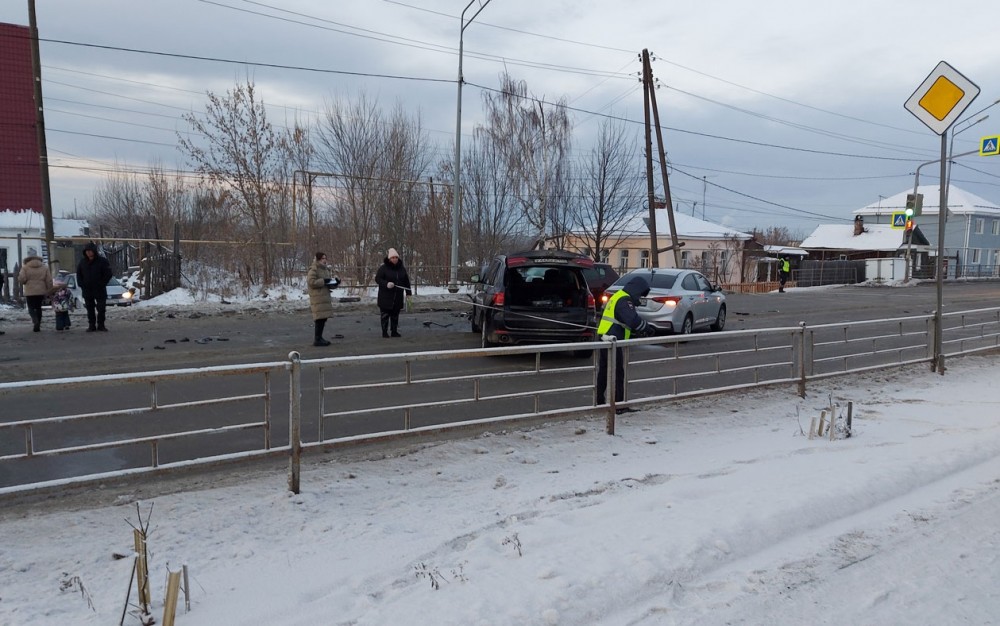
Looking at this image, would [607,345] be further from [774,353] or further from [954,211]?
[954,211]

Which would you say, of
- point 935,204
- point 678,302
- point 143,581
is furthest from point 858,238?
point 143,581

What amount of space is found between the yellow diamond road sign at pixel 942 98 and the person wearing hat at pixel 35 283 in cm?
1611

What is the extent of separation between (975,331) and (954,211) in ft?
217

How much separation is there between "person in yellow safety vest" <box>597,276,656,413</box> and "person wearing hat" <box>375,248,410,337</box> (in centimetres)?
732

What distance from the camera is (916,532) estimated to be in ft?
16.8

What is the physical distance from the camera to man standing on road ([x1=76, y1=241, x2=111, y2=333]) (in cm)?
1484

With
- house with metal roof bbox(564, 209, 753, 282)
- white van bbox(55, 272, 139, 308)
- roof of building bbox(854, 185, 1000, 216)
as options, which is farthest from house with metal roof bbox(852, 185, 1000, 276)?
white van bbox(55, 272, 139, 308)

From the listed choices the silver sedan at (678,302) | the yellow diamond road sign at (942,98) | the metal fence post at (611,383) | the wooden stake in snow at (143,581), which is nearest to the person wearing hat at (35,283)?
the silver sedan at (678,302)

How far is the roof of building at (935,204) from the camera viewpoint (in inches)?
2746

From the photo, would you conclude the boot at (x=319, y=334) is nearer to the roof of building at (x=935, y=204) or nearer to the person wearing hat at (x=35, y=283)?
the person wearing hat at (x=35, y=283)

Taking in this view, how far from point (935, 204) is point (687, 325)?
67.7 meters

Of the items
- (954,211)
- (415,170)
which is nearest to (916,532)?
(415,170)

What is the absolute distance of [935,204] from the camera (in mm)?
71000

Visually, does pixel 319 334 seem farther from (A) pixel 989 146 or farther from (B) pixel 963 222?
(B) pixel 963 222
